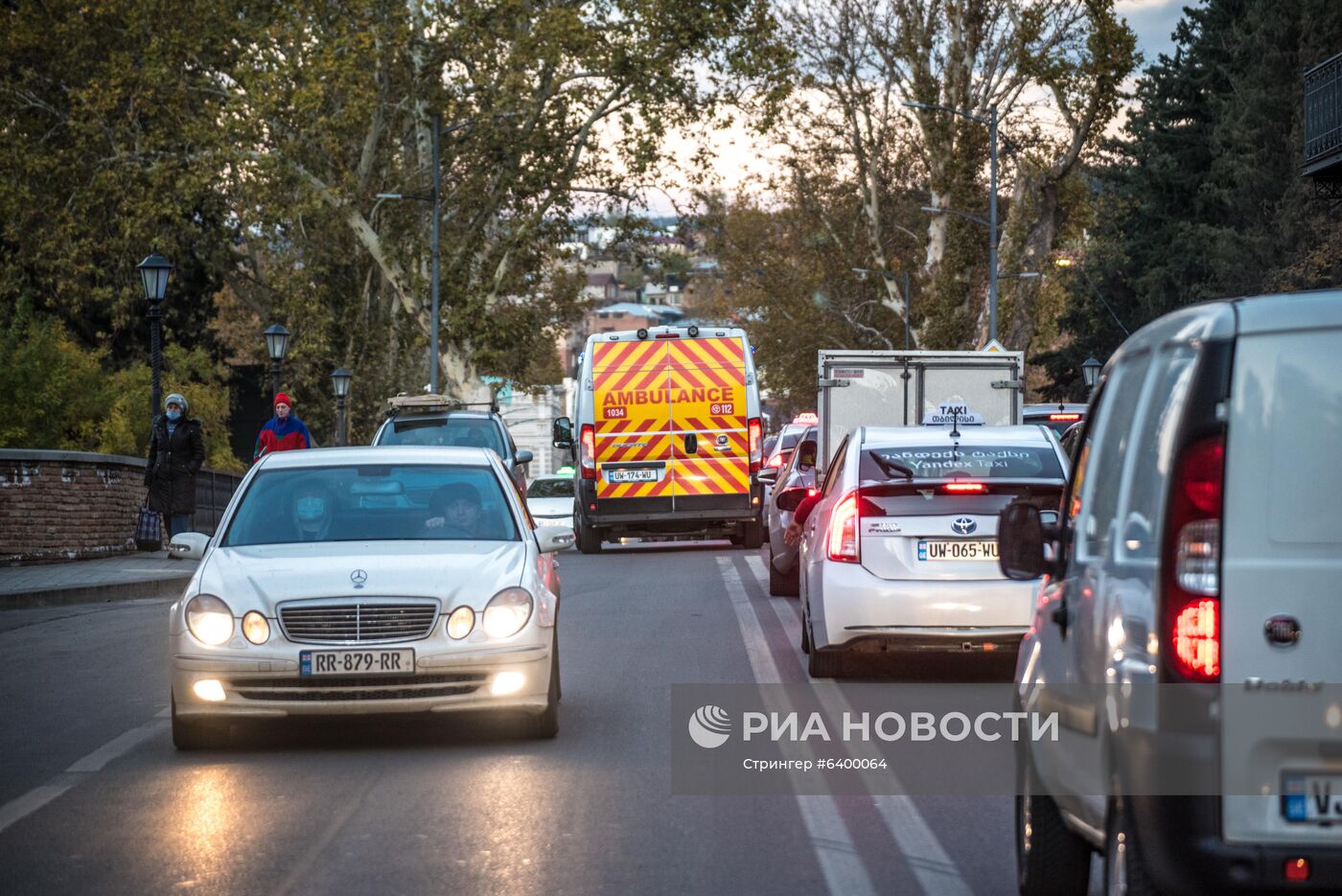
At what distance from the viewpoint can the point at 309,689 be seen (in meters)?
9.61

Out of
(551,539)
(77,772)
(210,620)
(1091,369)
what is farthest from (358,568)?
(1091,369)

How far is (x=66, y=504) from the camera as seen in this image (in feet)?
84.5

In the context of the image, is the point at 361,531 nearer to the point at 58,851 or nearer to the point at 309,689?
the point at 309,689

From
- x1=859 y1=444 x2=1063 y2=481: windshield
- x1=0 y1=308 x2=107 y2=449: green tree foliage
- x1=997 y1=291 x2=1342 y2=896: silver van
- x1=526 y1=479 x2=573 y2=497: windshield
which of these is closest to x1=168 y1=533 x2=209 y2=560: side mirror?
x1=859 y1=444 x2=1063 y2=481: windshield

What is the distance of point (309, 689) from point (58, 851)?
2.32m

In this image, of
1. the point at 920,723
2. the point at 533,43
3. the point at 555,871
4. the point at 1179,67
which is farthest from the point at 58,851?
the point at 1179,67

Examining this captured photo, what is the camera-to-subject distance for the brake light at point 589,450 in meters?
27.1

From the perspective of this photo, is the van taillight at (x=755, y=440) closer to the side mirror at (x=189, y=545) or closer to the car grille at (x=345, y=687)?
the side mirror at (x=189, y=545)

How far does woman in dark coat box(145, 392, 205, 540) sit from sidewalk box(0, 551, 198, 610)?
77 cm

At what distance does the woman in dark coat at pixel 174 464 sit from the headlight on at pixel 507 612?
15.1 metres

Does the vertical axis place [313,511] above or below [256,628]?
above

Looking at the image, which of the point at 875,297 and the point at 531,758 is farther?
the point at 875,297

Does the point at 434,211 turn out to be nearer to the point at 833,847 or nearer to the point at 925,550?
the point at 925,550

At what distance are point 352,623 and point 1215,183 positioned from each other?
170 ft
